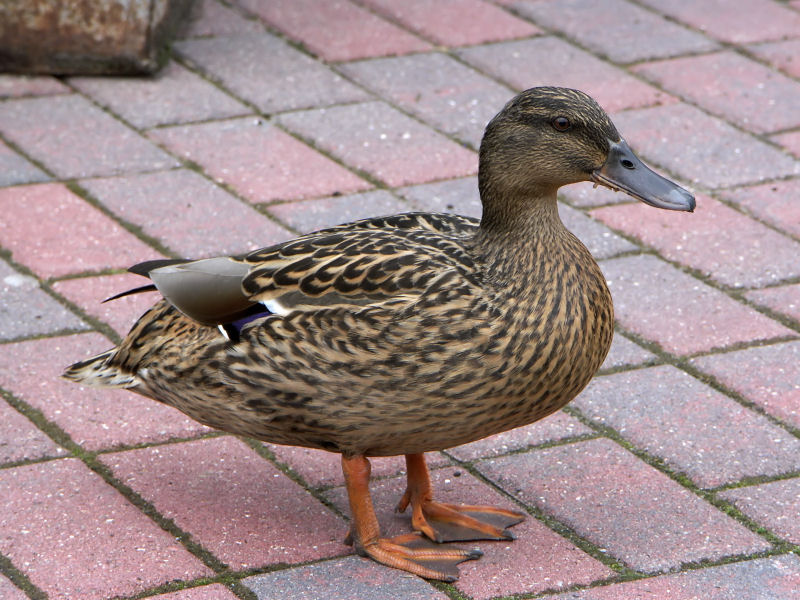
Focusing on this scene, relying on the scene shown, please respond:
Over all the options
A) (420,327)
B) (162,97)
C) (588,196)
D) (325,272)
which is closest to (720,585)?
(420,327)

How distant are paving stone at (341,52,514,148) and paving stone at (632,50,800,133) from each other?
0.73 m

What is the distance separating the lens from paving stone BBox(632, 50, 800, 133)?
5.66m

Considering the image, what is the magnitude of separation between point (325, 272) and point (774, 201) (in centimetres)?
236

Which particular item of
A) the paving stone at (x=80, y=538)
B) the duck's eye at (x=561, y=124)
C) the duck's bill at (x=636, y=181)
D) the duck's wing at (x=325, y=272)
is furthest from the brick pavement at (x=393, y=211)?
the duck's eye at (x=561, y=124)

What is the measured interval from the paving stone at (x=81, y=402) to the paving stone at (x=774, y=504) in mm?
1430

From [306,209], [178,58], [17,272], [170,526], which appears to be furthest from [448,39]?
[170,526]

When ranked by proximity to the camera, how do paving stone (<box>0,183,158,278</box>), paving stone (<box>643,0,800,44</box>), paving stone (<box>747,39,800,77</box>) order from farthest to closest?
1. paving stone (<box>643,0,800,44</box>)
2. paving stone (<box>747,39,800,77</box>)
3. paving stone (<box>0,183,158,278</box>)

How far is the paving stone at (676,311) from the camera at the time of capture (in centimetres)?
432

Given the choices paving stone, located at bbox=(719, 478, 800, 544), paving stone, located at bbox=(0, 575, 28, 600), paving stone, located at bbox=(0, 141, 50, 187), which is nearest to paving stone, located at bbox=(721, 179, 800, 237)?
paving stone, located at bbox=(719, 478, 800, 544)

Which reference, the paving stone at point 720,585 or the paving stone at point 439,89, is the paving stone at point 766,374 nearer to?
the paving stone at point 720,585

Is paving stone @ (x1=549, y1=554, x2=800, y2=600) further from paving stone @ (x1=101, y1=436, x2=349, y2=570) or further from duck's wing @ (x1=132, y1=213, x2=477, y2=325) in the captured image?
duck's wing @ (x1=132, y1=213, x2=477, y2=325)

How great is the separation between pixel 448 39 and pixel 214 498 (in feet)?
10.7

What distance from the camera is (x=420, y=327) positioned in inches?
124

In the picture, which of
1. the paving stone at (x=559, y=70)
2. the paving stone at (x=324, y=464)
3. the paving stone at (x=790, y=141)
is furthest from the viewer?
A: the paving stone at (x=559, y=70)
